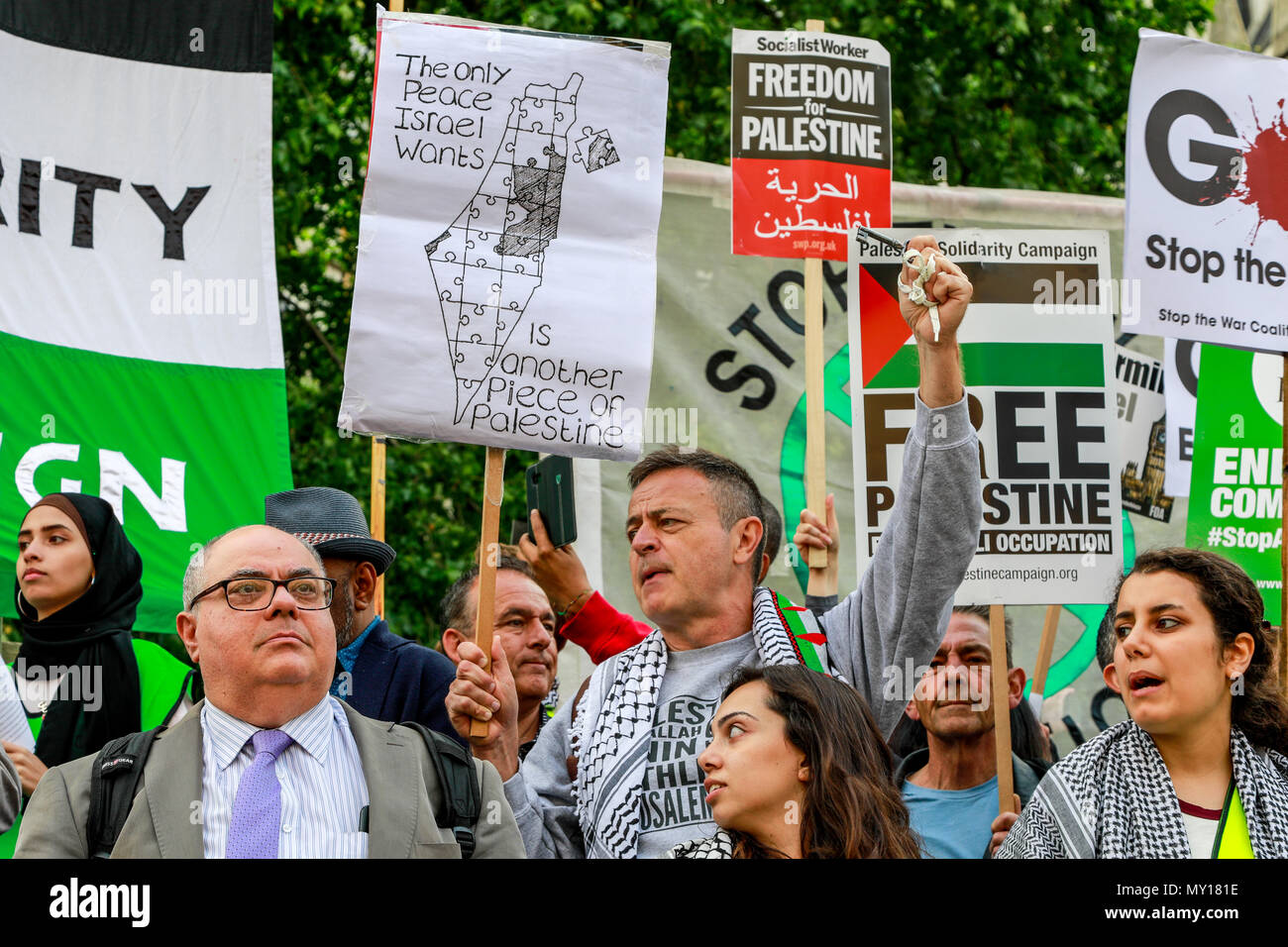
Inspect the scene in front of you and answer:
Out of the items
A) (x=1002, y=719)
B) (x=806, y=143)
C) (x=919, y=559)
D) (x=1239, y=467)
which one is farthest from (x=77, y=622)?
(x=1239, y=467)

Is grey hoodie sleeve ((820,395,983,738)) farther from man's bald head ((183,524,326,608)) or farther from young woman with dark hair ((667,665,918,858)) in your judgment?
man's bald head ((183,524,326,608))

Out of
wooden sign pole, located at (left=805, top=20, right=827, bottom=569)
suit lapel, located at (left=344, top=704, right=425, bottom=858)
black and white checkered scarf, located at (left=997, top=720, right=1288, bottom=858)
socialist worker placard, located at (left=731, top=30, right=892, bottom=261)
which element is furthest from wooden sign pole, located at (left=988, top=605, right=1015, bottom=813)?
suit lapel, located at (left=344, top=704, right=425, bottom=858)

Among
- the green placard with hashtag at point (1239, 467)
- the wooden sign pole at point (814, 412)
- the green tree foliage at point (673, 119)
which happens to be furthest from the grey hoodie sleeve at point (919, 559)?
the green tree foliage at point (673, 119)

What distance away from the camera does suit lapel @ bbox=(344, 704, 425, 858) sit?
10.2 ft

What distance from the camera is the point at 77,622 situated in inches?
183

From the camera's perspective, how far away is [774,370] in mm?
7047

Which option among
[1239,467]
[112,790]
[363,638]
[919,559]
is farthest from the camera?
[1239,467]

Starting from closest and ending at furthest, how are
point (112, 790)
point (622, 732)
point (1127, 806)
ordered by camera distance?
point (112, 790)
point (1127, 806)
point (622, 732)

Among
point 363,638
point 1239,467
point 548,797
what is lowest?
point 548,797

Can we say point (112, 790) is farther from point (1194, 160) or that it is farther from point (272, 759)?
point (1194, 160)

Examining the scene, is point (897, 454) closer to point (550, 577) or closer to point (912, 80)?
point (550, 577)

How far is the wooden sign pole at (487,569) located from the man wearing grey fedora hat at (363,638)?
441 millimetres

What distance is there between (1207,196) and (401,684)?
2.80 meters
